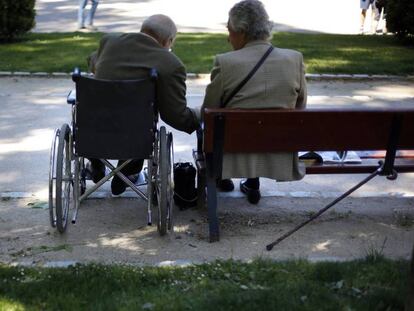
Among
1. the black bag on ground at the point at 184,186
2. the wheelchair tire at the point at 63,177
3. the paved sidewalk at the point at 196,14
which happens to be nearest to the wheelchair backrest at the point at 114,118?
the wheelchair tire at the point at 63,177

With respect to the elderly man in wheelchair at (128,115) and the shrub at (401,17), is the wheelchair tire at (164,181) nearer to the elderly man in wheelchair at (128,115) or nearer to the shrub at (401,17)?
the elderly man in wheelchair at (128,115)

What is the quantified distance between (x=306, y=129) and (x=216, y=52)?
764cm

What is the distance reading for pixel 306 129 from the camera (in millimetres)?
4652

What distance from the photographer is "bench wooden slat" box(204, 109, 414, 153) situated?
4.56 meters

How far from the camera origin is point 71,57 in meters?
11.5

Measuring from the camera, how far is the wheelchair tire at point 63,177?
14.9 ft

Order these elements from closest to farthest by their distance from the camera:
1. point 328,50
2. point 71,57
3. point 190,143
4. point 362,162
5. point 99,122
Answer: point 99,122 < point 362,162 < point 190,143 < point 71,57 < point 328,50

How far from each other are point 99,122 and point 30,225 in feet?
3.27

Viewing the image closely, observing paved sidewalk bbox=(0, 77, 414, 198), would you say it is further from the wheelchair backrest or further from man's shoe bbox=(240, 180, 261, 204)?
the wheelchair backrest

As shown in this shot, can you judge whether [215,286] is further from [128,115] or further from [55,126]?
[55,126]

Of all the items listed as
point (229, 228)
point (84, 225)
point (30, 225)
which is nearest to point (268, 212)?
point (229, 228)

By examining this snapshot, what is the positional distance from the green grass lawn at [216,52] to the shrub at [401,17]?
0.28 meters

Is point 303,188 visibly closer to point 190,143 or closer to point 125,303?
point 190,143

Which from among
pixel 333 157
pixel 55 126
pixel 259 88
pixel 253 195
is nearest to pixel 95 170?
pixel 253 195
